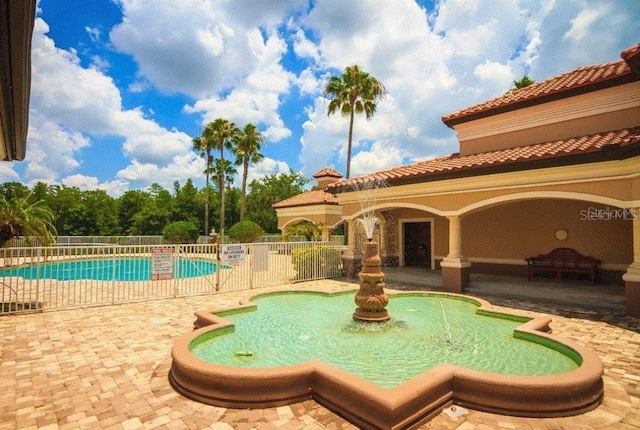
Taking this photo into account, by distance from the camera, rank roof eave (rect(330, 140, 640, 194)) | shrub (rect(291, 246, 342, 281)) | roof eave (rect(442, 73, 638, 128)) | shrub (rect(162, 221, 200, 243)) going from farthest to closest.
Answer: shrub (rect(162, 221, 200, 243))
shrub (rect(291, 246, 342, 281))
roof eave (rect(442, 73, 638, 128))
roof eave (rect(330, 140, 640, 194))

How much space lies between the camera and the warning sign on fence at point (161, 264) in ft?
33.5

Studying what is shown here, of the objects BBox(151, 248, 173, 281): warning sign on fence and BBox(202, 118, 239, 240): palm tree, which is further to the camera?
BBox(202, 118, 239, 240): palm tree

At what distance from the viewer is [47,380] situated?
479 centimetres

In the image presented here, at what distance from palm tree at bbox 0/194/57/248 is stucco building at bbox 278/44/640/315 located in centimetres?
1007

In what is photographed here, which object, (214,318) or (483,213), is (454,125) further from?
(214,318)

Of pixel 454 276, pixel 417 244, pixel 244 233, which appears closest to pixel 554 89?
pixel 454 276

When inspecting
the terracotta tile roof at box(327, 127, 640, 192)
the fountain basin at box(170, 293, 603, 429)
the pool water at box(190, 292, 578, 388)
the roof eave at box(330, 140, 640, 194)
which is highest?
the terracotta tile roof at box(327, 127, 640, 192)

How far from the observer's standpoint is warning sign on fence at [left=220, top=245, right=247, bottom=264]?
1150 cm

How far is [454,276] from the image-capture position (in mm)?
11555

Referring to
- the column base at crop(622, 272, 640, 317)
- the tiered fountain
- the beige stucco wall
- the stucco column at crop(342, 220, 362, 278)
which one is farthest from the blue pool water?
the column base at crop(622, 272, 640, 317)

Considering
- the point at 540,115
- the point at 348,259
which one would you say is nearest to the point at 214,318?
the point at 348,259

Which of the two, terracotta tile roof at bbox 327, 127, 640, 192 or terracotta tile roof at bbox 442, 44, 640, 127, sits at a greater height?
terracotta tile roof at bbox 442, 44, 640, 127

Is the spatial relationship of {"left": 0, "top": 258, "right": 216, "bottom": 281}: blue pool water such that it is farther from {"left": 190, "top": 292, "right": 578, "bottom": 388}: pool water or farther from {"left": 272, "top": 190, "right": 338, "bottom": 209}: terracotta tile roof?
{"left": 272, "top": 190, "right": 338, "bottom": 209}: terracotta tile roof

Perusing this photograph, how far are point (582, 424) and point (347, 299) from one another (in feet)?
Answer: 22.6
